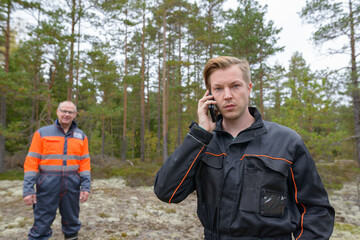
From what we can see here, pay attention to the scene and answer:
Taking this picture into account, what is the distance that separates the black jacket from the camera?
1.29 metres

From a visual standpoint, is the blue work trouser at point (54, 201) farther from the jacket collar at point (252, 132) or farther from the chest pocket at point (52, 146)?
the jacket collar at point (252, 132)

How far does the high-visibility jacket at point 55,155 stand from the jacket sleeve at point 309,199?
11.1 ft

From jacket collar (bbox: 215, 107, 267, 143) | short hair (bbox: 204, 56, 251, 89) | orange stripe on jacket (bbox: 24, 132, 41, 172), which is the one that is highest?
short hair (bbox: 204, 56, 251, 89)

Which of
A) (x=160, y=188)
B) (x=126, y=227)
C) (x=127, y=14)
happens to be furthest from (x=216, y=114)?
(x=127, y=14)

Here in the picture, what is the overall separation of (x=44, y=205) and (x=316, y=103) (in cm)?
994

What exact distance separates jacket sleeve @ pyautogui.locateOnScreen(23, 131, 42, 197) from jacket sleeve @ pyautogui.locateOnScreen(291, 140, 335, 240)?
11.9ft

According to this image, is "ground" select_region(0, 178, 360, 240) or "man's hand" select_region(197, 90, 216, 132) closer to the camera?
"man's hand" select_region(197, 90, 216, 132)

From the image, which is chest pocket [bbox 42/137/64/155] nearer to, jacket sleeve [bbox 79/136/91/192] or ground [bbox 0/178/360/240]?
jacket sleeve [bbox 79/136/91/192]

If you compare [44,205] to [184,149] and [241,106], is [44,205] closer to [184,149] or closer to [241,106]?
[184,149]

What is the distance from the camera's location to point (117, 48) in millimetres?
17984

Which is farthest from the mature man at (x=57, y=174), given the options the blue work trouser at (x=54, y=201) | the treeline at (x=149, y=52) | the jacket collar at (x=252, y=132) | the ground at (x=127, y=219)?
the treeline at (x=149, y=52)

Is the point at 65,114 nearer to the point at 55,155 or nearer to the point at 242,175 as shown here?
the point at 55,155

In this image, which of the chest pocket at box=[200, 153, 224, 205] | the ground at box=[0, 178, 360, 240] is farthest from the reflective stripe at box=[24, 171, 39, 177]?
the chest pocket at box=[200, 153, 224, 205]

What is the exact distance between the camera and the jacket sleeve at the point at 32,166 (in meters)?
3.15
